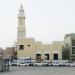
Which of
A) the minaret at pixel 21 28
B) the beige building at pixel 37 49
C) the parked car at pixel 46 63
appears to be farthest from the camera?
the minaret at pixel 21 28

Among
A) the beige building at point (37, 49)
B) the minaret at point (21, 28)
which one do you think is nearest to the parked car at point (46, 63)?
the beige building at point (37, 49)

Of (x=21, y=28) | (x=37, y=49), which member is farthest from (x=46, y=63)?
(x=21, y=28)

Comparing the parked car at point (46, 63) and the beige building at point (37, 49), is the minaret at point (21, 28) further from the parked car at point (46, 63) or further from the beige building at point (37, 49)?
the parked car at point (46, 63)

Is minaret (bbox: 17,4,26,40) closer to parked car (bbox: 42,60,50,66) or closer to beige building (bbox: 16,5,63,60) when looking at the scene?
beige building (bbox: 16,5,63,60)

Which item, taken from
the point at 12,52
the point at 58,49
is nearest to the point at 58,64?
the point at 58,49

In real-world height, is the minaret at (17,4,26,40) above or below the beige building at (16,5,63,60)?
above

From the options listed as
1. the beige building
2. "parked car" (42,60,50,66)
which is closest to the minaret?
the beige building

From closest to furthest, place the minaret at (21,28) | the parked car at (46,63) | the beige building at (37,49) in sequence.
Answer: the parked car at (46,63), the beige building at (37,49), the minaret at (21,28)

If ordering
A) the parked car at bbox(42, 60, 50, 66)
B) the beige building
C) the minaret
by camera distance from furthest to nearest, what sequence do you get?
the minaret
the beige building
the parked car at bbox(42, 60, 50, 66)

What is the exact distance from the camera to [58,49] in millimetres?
118125

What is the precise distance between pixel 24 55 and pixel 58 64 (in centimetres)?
1459

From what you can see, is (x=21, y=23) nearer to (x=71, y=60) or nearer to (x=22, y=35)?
(x=22, y=35)

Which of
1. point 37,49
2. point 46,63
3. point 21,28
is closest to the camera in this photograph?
point 46,63

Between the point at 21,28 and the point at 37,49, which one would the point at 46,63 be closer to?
the point at 37,49
